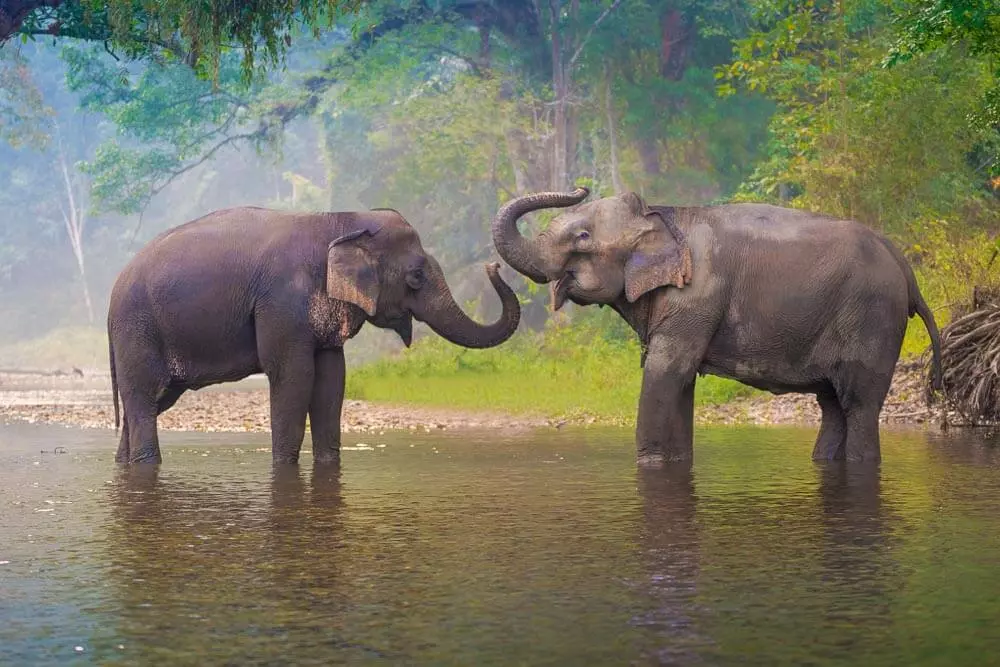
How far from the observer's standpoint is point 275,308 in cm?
1261

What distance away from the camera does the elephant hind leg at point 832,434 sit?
41.1 feet

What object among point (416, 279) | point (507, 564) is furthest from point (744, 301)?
point (507, 564)

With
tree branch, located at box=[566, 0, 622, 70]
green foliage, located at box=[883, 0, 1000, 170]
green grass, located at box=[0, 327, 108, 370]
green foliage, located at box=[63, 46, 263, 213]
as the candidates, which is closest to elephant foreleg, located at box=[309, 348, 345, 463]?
green foliage, located at box=[883, 0, 1000, 170]

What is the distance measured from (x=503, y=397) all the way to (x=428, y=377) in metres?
5.16

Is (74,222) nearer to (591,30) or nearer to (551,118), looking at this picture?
(551,118)

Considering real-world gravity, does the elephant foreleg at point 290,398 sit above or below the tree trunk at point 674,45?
below

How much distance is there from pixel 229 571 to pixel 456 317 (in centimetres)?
631

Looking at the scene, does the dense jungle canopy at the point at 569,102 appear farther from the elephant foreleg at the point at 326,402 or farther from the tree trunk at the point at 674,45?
the elephant foreleg at the point at 326,402

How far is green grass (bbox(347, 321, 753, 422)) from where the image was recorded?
67.6ft

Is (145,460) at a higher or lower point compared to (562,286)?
lower

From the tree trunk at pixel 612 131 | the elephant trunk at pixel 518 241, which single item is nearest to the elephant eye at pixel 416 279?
the elephant trunk at pixel 518 241

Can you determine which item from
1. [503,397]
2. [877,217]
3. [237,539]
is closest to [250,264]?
[237,539]

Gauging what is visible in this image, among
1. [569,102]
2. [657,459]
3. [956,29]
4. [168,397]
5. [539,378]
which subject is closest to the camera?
[657,459]

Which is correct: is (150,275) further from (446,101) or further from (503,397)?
(446,101)
